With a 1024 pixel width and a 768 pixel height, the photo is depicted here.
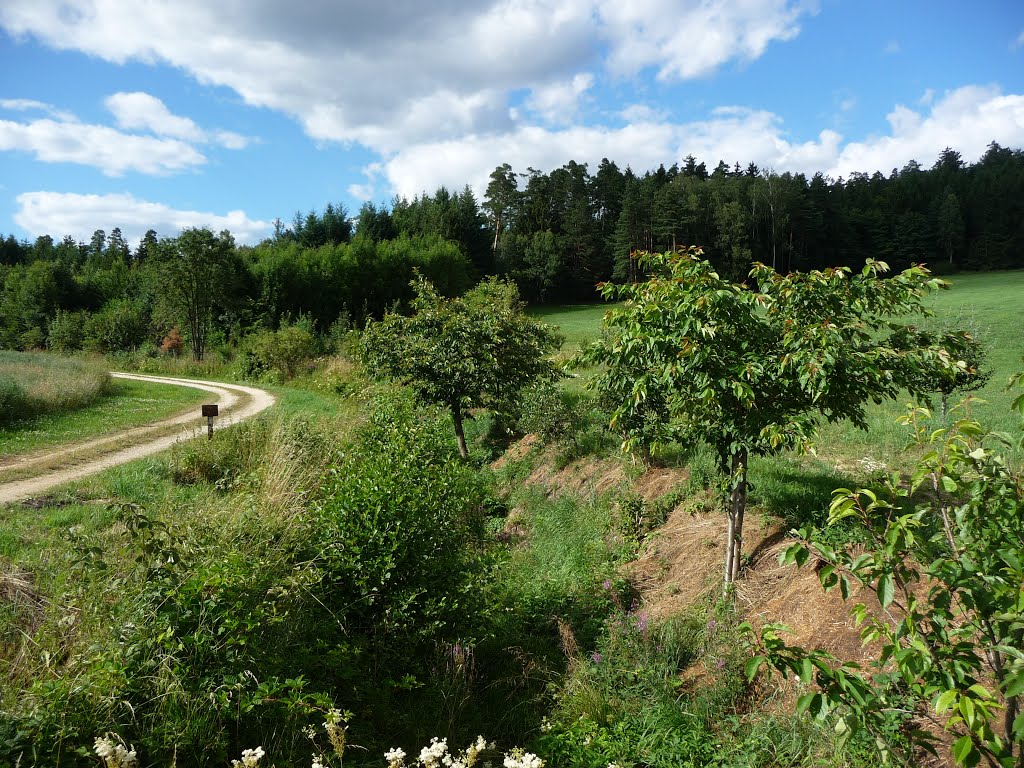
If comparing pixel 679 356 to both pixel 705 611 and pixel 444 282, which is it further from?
pixel 444 282

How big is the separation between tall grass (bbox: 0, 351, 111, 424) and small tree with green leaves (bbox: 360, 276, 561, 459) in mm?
7875

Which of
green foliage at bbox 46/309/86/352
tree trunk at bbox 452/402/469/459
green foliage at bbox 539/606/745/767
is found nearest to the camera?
green foliage at bbox 539/606/745/767

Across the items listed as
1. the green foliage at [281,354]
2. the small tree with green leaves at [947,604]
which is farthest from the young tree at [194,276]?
the small tree with green leaves at [947,604]

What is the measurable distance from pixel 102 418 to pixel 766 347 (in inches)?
583

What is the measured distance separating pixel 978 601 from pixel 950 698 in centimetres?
63

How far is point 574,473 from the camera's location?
421 inches

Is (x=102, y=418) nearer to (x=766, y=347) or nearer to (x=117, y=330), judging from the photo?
(x=766, y=347)

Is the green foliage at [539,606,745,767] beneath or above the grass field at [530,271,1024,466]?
beneath

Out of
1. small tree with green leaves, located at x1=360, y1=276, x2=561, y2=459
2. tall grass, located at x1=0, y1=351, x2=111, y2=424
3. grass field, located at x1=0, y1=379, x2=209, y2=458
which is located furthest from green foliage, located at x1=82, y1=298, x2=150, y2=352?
small tree with green leaves, located at x1=360, y1=276, x2=561, y2=459

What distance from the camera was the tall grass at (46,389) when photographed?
13.5m

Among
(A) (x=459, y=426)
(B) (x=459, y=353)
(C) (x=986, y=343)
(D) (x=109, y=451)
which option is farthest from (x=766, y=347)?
(C) (x=986, y=343)

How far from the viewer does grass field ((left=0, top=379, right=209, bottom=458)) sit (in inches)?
449

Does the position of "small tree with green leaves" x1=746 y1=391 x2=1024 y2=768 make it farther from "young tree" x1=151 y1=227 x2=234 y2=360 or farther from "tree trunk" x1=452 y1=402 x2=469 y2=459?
"young tree" x1=151 y1=227 x2=234 y2=360

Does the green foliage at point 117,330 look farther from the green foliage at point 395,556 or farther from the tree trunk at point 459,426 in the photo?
the green foliage at point 395,556
